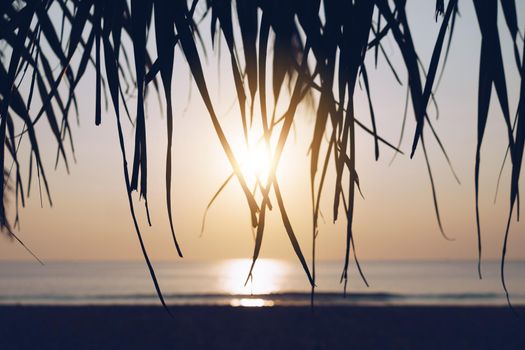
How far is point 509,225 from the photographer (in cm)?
74

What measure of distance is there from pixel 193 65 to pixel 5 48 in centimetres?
82

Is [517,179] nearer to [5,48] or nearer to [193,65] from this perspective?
[193,65]
